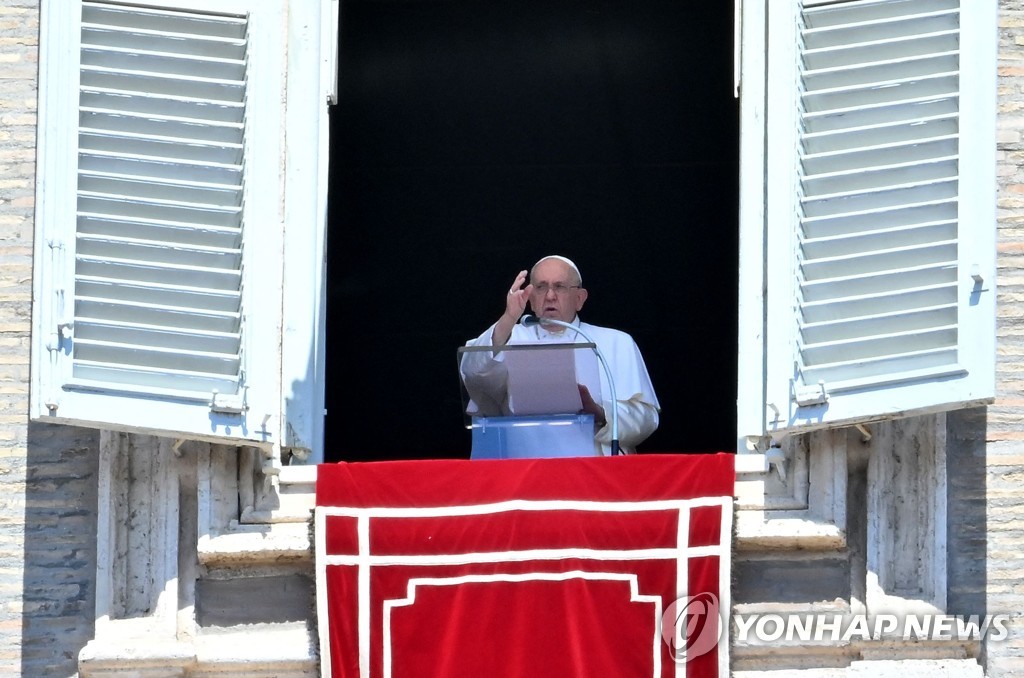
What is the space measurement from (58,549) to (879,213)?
8.69 ft

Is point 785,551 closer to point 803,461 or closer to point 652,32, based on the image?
point 803,461

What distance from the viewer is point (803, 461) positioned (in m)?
6.97

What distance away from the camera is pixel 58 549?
23.4 feet

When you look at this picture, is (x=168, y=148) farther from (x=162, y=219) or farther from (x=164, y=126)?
(x=162, y=219)

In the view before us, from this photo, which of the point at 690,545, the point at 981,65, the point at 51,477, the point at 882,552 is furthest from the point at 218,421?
the point at 981,65

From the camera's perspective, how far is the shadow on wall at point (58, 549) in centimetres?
706

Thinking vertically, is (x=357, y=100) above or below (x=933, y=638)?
above

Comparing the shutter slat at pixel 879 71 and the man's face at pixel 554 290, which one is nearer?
the shutter slat at pixel 879 71

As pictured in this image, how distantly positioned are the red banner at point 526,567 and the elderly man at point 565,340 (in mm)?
546

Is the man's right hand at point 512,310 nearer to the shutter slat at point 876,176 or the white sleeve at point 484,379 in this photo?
the white sleeve at point 484,379

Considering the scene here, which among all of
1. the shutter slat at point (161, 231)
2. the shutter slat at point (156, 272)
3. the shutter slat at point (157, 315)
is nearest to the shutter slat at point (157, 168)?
the shutter slat at point (161, 231)

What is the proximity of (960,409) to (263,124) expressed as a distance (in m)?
2.24

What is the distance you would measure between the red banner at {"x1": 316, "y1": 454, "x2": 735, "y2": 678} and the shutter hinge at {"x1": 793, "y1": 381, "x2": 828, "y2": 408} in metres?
0.30

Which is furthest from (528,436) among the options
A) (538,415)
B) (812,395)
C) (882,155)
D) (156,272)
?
(882,155)
